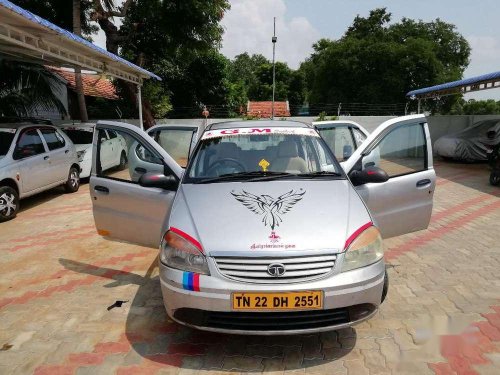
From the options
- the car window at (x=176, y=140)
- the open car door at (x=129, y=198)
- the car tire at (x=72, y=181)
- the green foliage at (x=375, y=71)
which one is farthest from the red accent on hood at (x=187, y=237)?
the green foliage at (x=375, y=71)

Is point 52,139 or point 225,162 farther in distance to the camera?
point 52,139

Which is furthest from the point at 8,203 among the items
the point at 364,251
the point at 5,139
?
the point at 364,251

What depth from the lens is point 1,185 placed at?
6840 millimetres

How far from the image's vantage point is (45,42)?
27.2 ft

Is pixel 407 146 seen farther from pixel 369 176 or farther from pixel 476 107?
pixel 476 107

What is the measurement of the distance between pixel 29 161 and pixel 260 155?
5467 mm

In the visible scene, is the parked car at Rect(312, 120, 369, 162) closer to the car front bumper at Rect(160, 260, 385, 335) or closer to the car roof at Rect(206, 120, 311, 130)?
the car roof at Rect(206, 120, 311, 130)

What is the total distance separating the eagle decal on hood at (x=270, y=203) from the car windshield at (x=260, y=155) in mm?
358

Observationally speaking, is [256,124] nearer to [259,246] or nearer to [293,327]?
[259,246]

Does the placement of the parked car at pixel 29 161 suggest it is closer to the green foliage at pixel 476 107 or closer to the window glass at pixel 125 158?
the window glass at pixel 125 158

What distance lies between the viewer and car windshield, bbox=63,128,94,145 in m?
10.6

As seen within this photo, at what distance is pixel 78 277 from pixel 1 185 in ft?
11.1

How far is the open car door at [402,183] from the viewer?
3.88 meters

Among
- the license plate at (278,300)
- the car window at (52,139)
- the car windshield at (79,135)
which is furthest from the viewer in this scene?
the car windshield at (79,135)
